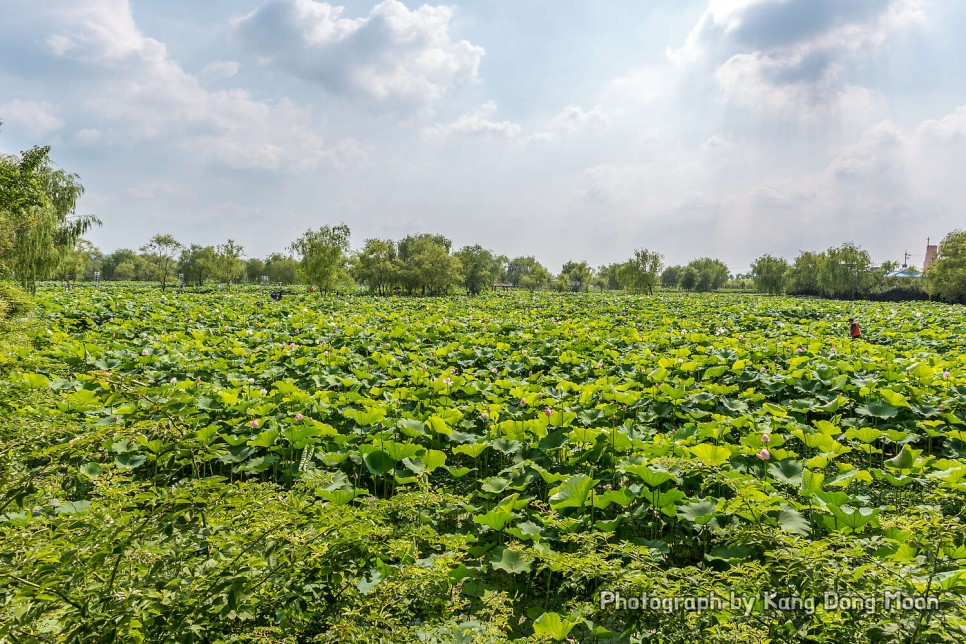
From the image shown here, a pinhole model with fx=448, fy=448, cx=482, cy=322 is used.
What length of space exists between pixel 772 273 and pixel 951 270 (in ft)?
101

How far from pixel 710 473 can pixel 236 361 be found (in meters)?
7.54

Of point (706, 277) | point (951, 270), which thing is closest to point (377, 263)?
point (951, 270)

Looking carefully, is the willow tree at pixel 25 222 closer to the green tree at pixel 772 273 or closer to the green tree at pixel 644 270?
the green tree at pixel 644 270

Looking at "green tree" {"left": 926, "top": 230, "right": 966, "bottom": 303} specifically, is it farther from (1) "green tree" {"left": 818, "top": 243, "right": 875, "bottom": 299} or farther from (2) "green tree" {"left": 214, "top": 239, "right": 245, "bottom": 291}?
(2) "green tree" {"left": 214, "top": 239, "right": 245, "bottom": 291}

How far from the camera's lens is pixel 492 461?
5078 millimetres

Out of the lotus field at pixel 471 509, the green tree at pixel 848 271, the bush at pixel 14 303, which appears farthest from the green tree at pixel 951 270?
the bush at pixel 14 303

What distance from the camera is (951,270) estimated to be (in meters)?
36.2

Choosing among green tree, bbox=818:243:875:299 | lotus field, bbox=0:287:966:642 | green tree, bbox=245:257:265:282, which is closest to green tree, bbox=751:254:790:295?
green tree, bbox=818:243:875:299

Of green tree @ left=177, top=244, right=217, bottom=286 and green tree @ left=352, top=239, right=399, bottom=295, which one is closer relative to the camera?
green tree @ left=352, top=239, right=399, bottom=295

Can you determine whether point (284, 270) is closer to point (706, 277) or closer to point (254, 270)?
point (254, 270)

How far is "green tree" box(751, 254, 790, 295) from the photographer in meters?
65.9

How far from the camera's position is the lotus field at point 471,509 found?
71.1 inches

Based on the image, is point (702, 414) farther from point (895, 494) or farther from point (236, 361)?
point (236, 361)

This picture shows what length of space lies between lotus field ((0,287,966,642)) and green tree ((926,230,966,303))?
1674 inches
